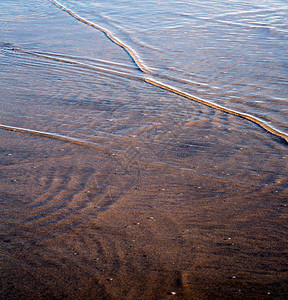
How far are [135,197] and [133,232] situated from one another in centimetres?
71

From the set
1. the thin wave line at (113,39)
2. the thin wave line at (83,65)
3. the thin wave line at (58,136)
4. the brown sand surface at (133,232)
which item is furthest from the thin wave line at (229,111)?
the thin wave line at (58,136)

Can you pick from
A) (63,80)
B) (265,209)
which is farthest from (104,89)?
(265,209)

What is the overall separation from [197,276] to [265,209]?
4.77ft

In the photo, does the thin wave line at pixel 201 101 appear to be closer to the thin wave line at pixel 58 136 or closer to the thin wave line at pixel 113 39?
the thin wave line at pixel 58 136

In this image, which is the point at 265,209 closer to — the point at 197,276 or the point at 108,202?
the point at 197,276

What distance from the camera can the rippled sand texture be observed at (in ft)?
11.9

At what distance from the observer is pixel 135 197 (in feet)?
16.0

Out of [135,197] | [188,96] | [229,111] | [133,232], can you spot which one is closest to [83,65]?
[188,96]

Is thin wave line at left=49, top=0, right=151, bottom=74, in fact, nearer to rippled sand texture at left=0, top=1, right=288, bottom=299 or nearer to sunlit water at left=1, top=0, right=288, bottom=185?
sunlit water at left=1, top=0, right=288, bottom=185

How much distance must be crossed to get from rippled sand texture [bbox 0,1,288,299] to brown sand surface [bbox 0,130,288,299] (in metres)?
0.01

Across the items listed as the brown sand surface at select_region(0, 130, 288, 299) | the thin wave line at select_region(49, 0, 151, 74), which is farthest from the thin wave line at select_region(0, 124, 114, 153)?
the thin wave line at select_region(49, 0, 151, 74)

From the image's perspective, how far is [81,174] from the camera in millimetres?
5422

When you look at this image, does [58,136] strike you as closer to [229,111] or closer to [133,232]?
[133,232]

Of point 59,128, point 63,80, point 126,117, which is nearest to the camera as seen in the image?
point 59,128
